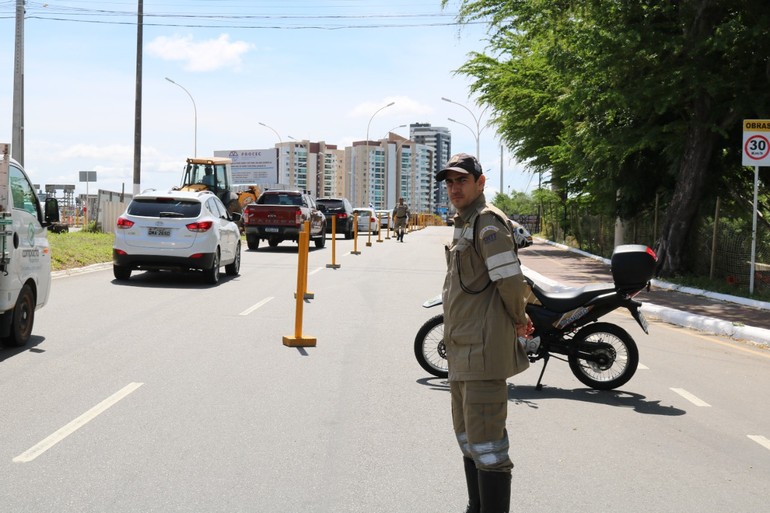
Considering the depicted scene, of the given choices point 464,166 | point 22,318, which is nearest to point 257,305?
point 22,318

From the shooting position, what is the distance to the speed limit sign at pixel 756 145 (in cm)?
1487

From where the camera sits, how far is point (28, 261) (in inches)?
359

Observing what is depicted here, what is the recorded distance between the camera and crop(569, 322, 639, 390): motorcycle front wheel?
25.5ft

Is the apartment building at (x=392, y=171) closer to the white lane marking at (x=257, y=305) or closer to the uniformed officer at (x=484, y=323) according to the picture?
the white lane marking at (x=257, y=305)

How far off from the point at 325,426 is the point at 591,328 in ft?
9.57

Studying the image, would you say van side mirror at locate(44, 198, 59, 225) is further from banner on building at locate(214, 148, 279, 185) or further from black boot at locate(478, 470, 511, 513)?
banner on building at locate(214, 148, 279, 185)

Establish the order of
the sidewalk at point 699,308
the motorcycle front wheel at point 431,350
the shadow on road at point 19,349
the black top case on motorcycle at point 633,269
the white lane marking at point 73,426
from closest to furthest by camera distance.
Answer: the white lane marking at point 73,426
the black top case on motorcycle at point 633,269
the motorcycle front wheel at point 431,350
the shadow on road at point 19,349
the sidewalk at point 699,308

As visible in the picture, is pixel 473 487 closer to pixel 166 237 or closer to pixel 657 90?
pixel 166 237

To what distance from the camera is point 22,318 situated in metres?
9.07

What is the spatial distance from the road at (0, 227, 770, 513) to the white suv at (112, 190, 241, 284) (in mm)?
4727

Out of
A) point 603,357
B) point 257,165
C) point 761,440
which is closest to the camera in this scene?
point 761,440

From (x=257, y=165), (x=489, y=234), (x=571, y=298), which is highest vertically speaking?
(x=257, y=165)

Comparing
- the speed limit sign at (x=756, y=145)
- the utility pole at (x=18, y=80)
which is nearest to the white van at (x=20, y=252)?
the speed limit sign at (x=756, y=145)

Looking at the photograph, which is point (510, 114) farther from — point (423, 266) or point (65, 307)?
point (65, 307)
